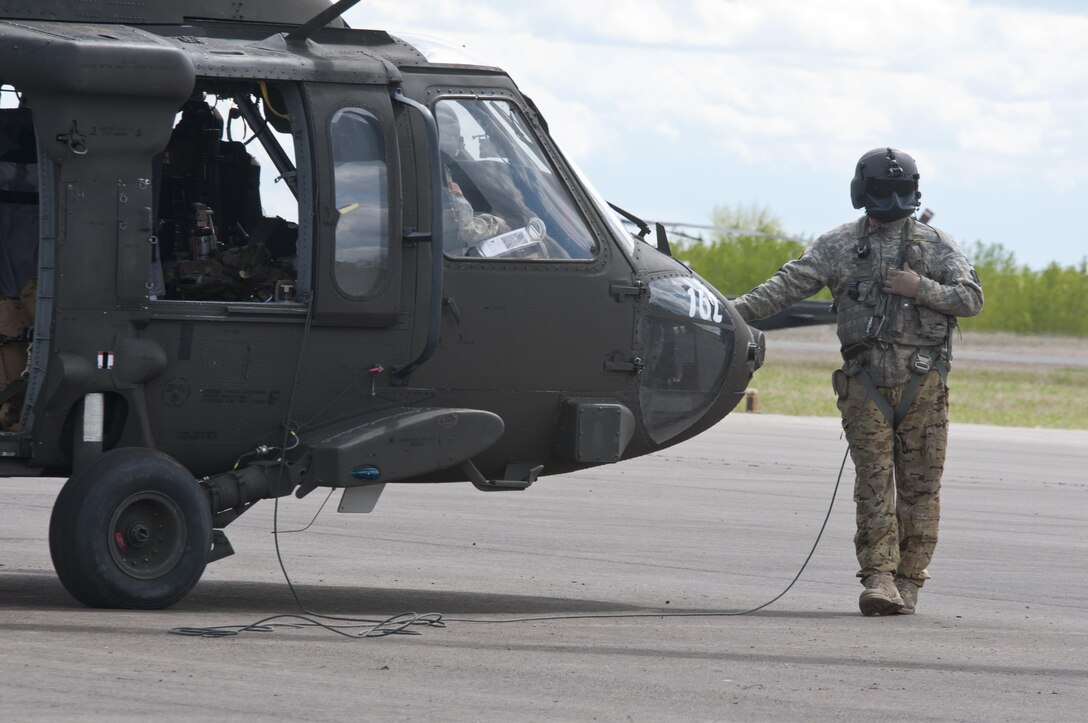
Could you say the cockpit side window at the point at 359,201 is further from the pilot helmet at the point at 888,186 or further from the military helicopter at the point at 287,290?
the pilot helmet at the point at 888,186

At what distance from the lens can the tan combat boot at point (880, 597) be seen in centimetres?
912

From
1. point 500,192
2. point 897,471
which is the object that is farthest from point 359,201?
point 897,471

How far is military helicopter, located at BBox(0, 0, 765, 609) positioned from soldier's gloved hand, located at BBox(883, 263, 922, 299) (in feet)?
3.03

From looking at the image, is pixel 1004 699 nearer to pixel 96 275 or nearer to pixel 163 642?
pixel 163 642

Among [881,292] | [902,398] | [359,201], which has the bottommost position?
[902,398]

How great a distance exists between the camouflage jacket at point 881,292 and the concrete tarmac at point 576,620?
1.40 m

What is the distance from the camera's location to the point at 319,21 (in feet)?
28.4

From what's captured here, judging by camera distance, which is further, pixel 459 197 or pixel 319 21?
pixel 459 197

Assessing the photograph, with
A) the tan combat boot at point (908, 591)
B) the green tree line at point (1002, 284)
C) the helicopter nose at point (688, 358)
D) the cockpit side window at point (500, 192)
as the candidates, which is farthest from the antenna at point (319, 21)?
the green tree line at point (1002, 284)

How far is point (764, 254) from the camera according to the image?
77188 mm

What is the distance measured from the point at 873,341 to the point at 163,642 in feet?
13.5

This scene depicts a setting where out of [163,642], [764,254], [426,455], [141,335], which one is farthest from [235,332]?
[764,254]

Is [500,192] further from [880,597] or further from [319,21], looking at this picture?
[880,597]

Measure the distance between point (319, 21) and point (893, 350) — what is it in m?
3.41
